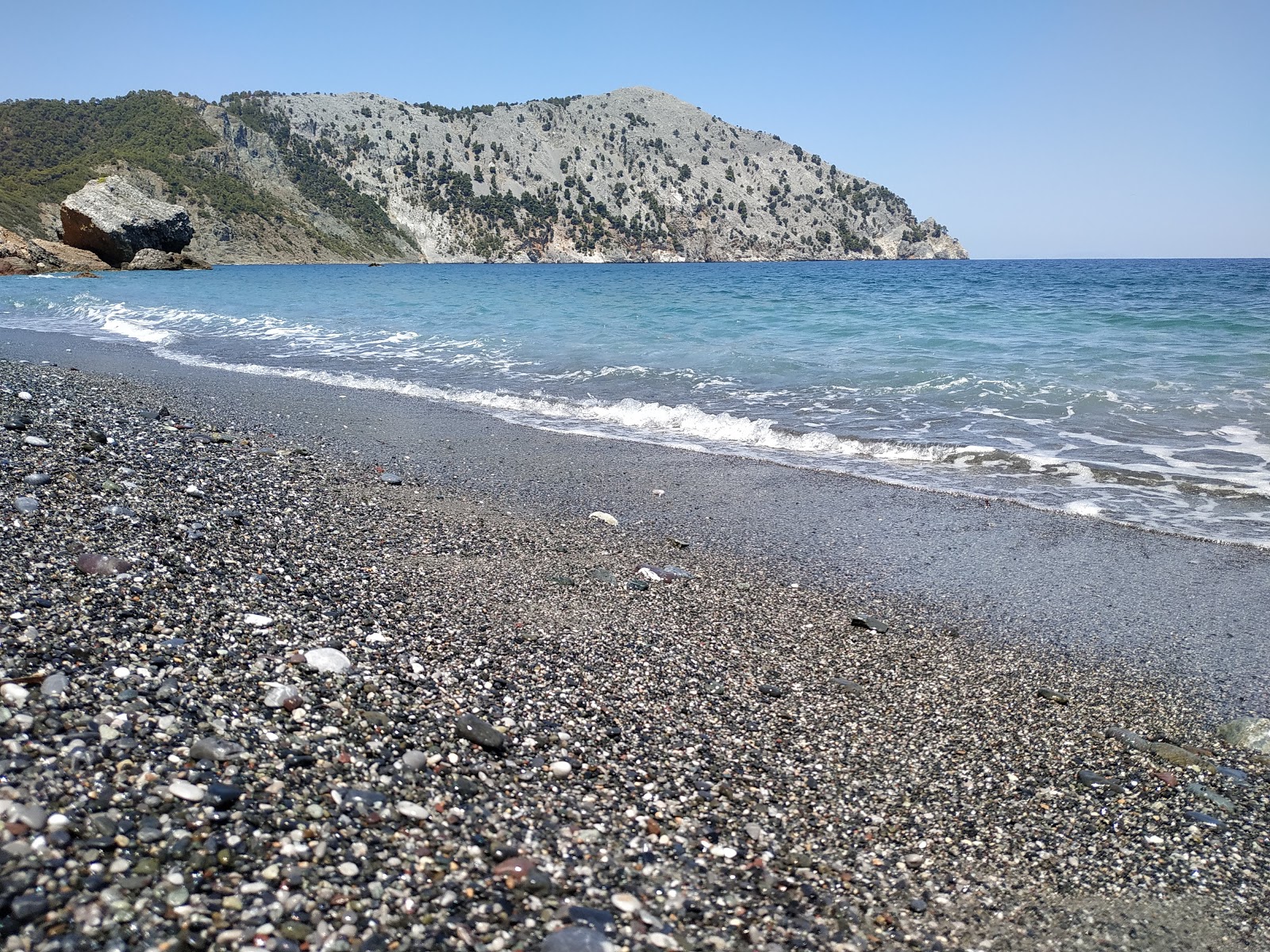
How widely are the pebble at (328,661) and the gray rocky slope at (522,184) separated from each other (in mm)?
154448

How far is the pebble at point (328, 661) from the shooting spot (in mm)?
3830

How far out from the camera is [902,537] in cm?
733

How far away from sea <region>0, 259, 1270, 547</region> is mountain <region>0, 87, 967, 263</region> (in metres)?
90.3

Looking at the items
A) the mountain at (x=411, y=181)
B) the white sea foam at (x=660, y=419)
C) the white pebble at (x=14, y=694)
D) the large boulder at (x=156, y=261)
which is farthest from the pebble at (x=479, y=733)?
the mountain at (x=411, y=181)

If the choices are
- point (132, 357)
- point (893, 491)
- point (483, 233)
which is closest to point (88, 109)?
point (483, 233)

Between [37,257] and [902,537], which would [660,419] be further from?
[37,257]

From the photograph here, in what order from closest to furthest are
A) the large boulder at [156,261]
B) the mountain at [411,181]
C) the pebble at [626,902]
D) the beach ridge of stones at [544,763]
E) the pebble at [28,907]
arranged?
the pebble at [28,907]
the beach ridge of stones at [544,763]
the pebble at [626,902]
the large boulder at [156,261]
the mountain at [411,181]

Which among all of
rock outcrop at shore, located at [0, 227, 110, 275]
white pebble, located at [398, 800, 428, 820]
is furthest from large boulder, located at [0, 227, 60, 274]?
white pebble, located at [398, 800, 428, 820]

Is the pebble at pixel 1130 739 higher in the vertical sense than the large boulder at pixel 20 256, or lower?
lower

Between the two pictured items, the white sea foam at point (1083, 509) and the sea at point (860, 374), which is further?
the sea at point (860, 374)

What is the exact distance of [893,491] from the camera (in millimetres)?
8820

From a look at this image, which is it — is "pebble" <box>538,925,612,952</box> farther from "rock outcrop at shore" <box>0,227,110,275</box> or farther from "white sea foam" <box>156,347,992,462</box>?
"rock outcrop at shore" <box>0,227,110,275</box>

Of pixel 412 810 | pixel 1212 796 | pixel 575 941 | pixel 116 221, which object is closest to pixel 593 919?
pixel 575 941

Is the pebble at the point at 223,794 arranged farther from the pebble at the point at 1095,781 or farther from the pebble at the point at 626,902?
the pebble at the point at 1095,781
